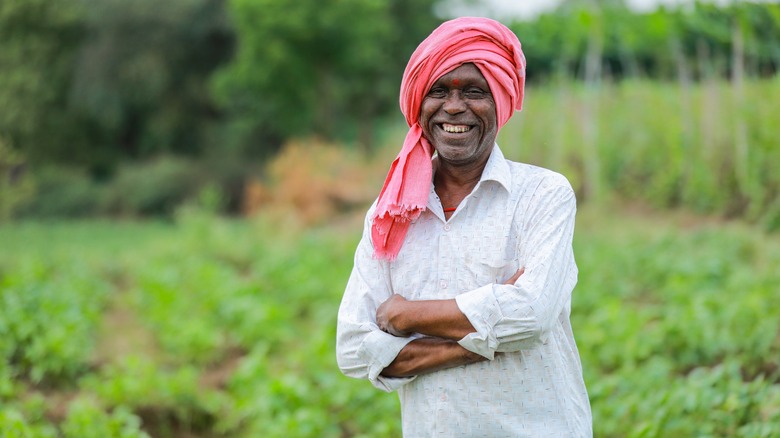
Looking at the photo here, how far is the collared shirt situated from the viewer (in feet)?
7.27

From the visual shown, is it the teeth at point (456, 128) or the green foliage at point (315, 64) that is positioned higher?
the green foliage at point (315, 64)

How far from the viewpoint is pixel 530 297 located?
7.17ft

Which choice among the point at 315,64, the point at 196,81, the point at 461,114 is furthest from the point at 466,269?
the point at 196,81

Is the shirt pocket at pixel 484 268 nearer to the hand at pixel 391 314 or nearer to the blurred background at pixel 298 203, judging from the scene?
the hand at pixel 391 314

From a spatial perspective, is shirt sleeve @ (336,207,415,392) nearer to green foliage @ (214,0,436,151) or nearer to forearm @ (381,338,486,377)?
forearm @ (381,338,486,377)

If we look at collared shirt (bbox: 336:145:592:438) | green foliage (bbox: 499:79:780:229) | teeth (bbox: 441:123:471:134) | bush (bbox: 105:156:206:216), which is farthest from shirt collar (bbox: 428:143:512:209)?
bush (bbox: 105:156:206:216)

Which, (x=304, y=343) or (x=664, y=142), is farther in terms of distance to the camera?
(x=664, y=142)

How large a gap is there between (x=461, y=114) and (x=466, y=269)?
0.42 meters

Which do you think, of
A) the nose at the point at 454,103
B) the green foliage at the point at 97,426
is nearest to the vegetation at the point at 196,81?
the green foliage at the point at 97,426

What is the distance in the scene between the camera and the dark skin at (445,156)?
7.52 feet

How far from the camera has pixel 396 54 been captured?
2338 centimetres

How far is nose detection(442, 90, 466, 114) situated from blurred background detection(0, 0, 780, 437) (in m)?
1.82

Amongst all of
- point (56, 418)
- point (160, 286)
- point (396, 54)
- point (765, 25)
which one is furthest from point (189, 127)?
point (56, 418)

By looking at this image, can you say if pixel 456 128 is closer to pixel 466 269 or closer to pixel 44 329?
pixel 466 269
